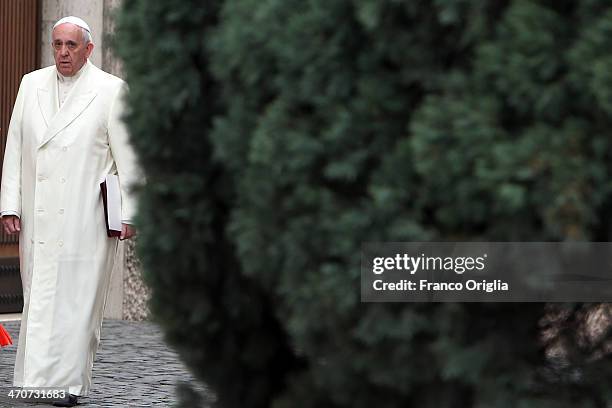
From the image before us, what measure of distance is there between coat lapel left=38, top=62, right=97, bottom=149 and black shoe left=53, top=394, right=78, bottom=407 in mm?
1213

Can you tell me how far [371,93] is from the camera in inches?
121

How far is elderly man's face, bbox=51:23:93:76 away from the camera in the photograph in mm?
7656

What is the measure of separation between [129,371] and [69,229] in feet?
4.74

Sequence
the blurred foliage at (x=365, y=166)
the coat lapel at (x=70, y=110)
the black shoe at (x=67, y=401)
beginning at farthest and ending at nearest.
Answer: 1. the coat lapel at (x=70, y=110)
2. the black shoe at (x=67, y=401)
3. the blurred foliage at (x=365, y=166)

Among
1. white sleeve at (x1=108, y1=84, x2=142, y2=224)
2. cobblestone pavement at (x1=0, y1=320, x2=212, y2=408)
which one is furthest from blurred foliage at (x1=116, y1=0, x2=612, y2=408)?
white sleeve at (x1=108, y1=84, x2=142, y2=224)

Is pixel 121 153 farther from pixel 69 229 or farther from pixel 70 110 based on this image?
pixel 69 229

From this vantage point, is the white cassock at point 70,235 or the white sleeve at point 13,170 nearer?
the white cassock at point 70,235

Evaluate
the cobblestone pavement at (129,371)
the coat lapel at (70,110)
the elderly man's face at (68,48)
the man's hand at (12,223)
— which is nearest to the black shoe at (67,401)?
the cobblestone pavement at (129,371)

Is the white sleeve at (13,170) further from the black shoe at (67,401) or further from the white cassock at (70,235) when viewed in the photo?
the black shoe at (67,401)

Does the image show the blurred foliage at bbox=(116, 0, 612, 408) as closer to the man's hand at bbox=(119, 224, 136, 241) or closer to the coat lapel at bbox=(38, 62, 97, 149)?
the man's hand at bbox=(119, 224, 136, 241)

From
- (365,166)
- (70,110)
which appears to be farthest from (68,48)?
(365,166)

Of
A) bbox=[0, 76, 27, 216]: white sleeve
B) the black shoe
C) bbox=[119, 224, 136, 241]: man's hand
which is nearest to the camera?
the black shoe

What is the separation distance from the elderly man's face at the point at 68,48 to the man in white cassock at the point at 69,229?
0.07ft

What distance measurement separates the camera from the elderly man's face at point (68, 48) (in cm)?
766
